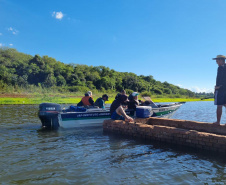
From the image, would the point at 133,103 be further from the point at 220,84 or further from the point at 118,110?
the point at 220,84

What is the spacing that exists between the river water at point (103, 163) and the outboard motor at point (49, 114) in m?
2.16

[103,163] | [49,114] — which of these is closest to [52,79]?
[49,114]

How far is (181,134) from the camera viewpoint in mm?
7043

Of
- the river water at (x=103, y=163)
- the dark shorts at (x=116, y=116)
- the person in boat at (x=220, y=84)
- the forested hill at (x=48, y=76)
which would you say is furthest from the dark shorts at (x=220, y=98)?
the forested hill at (x=48, y=76)

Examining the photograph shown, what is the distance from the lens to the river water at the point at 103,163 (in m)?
4.38

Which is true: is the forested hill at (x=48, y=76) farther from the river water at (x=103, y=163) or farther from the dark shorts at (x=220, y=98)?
the dark shorts at (x=220, y=98)

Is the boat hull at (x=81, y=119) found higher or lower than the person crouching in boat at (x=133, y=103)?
lower

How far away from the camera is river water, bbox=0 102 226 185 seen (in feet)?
14.4

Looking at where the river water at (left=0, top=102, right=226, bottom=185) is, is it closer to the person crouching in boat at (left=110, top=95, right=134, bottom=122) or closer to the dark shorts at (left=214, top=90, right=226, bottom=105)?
the person crouching in boat at (left=110, top=95, right=134, bottom=122)

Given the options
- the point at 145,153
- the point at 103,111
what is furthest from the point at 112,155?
the point at 103,111

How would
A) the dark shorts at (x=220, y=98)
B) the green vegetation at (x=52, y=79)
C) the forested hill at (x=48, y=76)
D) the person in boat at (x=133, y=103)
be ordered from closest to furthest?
the dark shorts at (x=220, y=98), the person in boat at (x=133, y=103), the green vegetation at (x=52, y=79), the forested hill at (x=48, y=76)

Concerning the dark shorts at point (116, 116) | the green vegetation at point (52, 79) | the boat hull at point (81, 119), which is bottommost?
the boat hull at point (81, 119)

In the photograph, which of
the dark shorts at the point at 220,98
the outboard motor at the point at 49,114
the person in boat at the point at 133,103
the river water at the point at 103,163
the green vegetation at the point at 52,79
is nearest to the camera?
the river water at the point at 103,163

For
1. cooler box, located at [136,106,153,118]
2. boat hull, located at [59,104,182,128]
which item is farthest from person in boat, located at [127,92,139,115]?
cooler box, located at [136,106,153,118]
